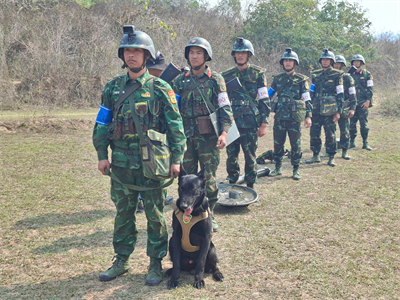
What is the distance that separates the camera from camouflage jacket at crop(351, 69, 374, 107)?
10625mm

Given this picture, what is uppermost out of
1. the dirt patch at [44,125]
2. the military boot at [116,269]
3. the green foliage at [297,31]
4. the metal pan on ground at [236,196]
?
the green foliage at [297,31]

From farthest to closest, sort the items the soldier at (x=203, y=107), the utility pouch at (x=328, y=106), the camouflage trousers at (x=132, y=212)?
1. the utility pouch at (x=328, y=106)
2. the soldier at (x=203, y=107)
3. the camouflage trousers at (x=132, y=212)

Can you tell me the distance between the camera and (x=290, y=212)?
561 centimetres

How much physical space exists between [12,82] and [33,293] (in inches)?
527

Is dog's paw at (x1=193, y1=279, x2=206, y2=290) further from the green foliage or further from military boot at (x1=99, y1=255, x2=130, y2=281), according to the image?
the green foliage

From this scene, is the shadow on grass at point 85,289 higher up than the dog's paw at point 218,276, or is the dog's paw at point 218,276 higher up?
the dog's paw at point 218,276

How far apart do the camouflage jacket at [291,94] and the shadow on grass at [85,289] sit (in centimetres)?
482

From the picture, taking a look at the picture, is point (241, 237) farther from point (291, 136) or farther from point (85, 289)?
point (291, 136)

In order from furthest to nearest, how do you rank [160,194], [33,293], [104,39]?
[104,39] → [160,194] → [33,293]

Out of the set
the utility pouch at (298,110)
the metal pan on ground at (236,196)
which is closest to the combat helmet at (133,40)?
the metal pan on ground at (236,196)

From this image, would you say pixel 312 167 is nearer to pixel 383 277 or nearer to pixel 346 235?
pixel 346 235

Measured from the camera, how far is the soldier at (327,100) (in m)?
8.70

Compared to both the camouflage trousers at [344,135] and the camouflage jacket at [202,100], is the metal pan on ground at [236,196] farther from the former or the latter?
the camouflage trousers at [344,135]

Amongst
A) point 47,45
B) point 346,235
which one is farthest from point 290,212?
point 47,45
